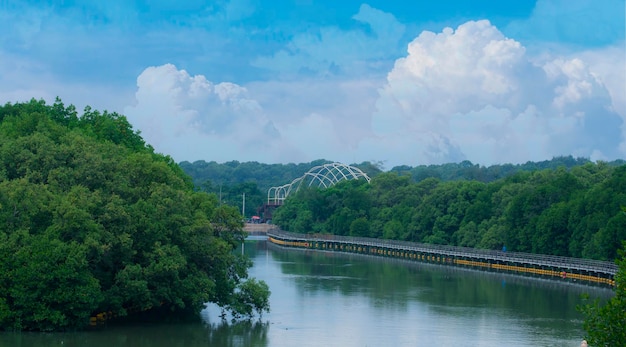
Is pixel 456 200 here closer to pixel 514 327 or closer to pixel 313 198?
pixel 313 198

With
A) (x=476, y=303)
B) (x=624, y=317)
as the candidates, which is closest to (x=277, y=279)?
(x=476, y=303)

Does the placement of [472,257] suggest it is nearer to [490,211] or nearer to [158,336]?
[490,211]

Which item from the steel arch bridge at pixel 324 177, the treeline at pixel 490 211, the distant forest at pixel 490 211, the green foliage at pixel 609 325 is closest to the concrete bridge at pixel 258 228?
the steel arch bridge at pixel 324 177

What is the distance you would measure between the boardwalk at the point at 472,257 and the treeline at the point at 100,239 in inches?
1113

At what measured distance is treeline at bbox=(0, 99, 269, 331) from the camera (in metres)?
38.3

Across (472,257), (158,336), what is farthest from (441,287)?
(158,336)

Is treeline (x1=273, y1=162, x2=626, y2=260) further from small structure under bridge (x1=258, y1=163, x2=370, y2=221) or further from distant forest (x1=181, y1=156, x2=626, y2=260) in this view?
small structure under bridge (x1=258, y1=163, x2=370, y2=221)

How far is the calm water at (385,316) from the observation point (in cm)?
A: 4100

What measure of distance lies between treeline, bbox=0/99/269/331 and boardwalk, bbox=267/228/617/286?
92.8 feet

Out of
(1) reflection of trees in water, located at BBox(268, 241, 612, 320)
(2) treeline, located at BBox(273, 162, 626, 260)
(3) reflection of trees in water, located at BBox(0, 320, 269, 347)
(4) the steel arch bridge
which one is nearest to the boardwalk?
(2) treeline, located at BBox(273, 162, 626, 260)

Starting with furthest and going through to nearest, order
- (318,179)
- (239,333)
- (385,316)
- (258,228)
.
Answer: (318,179)
(258,228)
(385,316)
(239,333)

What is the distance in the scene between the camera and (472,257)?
3455 inches

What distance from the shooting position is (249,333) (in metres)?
42.8

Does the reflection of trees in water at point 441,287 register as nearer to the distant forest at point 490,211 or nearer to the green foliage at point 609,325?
the distant forest at point 490,211
